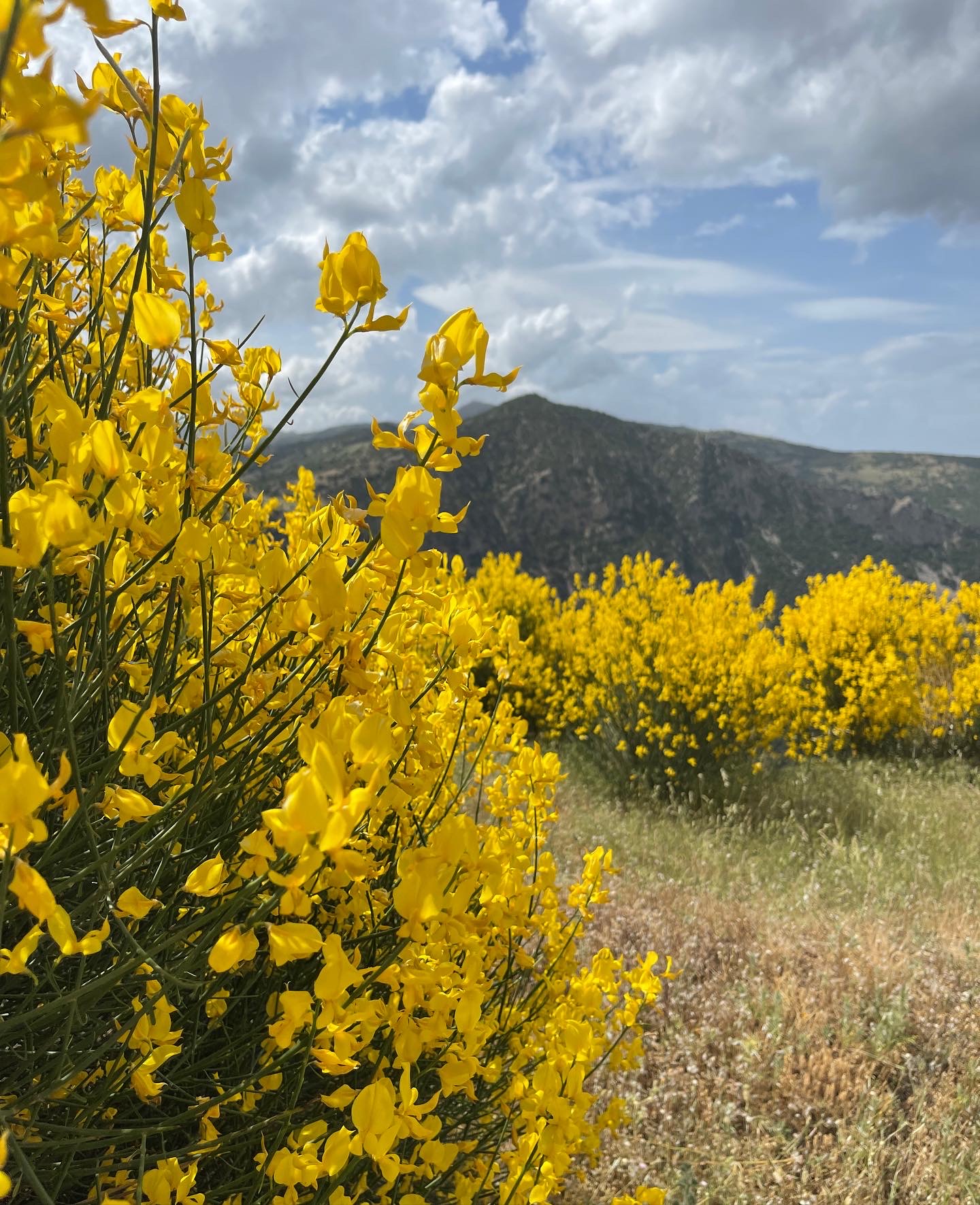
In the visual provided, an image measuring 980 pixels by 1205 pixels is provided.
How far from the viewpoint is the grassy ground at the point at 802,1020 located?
7.85 feet

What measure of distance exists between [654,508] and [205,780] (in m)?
47.1

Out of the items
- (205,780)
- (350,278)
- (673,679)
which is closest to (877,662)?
(673,679)

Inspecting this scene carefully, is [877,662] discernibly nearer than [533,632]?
Yes

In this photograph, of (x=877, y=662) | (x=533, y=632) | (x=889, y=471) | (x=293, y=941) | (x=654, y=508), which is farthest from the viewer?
(x=889, y=471)

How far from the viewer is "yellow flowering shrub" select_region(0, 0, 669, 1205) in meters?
0.67

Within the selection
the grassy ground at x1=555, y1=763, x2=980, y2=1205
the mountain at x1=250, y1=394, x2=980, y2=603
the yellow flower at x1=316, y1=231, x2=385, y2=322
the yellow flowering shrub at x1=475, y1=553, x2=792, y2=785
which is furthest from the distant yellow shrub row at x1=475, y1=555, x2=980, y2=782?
the mountain at x1=250, y1=394, x2=980, y2=603

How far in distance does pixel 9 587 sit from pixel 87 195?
1.14 meters

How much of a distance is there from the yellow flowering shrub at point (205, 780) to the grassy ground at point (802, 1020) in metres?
1.21

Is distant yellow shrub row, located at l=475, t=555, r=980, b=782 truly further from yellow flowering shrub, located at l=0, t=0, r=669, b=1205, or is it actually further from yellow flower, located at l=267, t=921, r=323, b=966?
yellow flower, located at l=267, t=921, r=323, b=966

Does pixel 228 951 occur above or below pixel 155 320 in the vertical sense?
below

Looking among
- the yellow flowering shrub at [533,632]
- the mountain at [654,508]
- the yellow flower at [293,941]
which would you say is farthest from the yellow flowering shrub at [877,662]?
the mountain at [654,508]

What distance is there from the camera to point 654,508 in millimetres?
46781

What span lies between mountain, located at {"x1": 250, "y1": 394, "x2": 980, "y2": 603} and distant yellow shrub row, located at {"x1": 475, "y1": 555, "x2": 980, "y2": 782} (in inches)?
1120

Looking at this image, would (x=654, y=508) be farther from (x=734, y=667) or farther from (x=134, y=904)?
(x=134, y=904)
